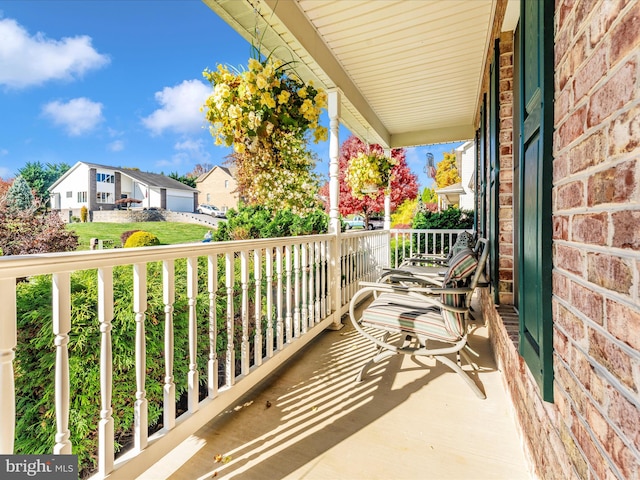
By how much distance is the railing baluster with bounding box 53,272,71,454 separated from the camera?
43.3 inches

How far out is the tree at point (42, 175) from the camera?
624 cm

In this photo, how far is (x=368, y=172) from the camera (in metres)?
4.79

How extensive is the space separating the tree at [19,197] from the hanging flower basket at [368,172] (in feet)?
17.1

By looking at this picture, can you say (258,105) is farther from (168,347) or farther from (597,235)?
(597,235)

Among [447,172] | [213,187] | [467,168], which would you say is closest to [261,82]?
[213,187]

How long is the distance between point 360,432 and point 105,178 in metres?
11.4

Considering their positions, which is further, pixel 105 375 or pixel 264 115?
pixel 264 115

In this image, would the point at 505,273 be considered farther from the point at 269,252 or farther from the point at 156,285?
the point at 156,285

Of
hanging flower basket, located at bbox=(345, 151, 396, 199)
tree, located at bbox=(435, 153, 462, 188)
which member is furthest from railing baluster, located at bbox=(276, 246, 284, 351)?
tree, located at bbox=(435, 153, 462, 188)

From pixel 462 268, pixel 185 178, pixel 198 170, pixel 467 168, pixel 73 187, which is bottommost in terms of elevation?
pixel 462 268

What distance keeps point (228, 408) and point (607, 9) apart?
231cm

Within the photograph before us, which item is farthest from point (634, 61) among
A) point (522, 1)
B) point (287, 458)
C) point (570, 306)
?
point (287, 458)

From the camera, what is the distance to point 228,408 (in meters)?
2.02

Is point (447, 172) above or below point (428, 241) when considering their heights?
above
